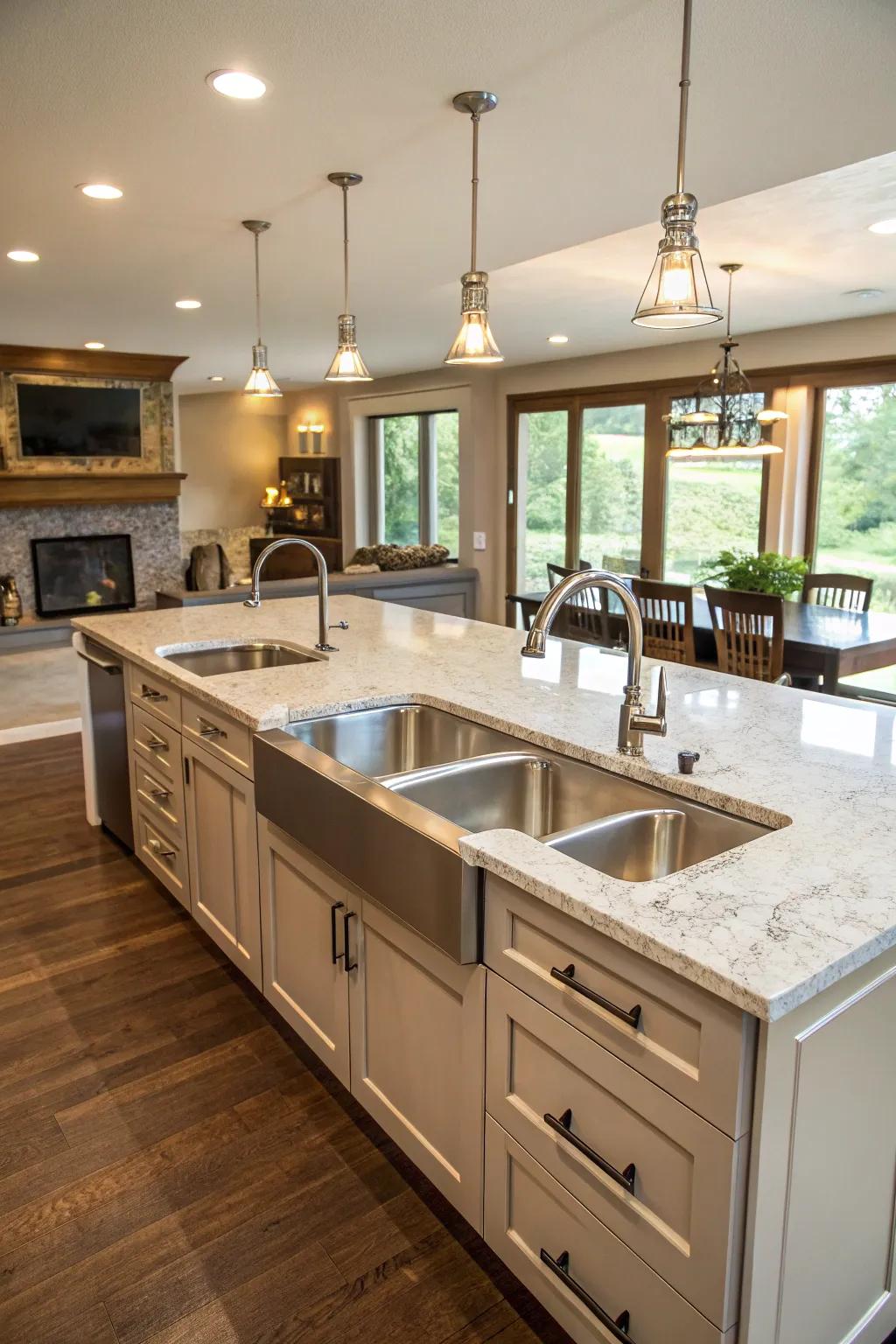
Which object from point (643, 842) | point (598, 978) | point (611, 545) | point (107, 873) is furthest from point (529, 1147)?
point (611, 545)

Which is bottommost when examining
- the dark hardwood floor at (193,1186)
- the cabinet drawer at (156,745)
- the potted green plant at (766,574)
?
the dark hardwood floor at (193,1186)

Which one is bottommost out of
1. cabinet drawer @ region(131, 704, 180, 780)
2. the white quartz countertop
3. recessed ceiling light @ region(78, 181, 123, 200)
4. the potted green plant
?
cabinet drawer @ region(131, 704, 180, 780)

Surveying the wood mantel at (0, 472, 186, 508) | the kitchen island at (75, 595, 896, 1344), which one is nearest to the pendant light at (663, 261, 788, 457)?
the kitchen island at (75, 595, 896, 1344)

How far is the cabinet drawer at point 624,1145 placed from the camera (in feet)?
3.91

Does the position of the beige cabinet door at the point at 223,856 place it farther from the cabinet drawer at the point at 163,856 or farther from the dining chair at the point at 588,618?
the dining chair at the point at 588,618

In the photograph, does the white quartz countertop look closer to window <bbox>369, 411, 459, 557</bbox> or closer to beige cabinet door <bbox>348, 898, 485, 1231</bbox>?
beige cabinet door <bbox>348, 898, 485, 1231</bbox>

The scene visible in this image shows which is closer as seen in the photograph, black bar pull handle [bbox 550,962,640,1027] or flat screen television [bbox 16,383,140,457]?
black bar pull handle [bbox 550,962,640,1027]

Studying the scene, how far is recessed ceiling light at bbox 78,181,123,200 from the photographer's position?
2.76 meters

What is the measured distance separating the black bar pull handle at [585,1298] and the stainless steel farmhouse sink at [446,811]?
0.49 m

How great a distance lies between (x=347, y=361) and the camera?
2.99 m

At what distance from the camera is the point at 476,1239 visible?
1.85 meters

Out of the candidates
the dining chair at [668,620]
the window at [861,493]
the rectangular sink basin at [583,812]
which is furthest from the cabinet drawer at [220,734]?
the window at [861,493]

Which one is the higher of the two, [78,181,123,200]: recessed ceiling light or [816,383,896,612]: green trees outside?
[78,181,123,200]: recessed ceiling light

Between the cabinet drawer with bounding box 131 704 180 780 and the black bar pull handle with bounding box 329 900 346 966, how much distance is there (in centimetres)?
107
